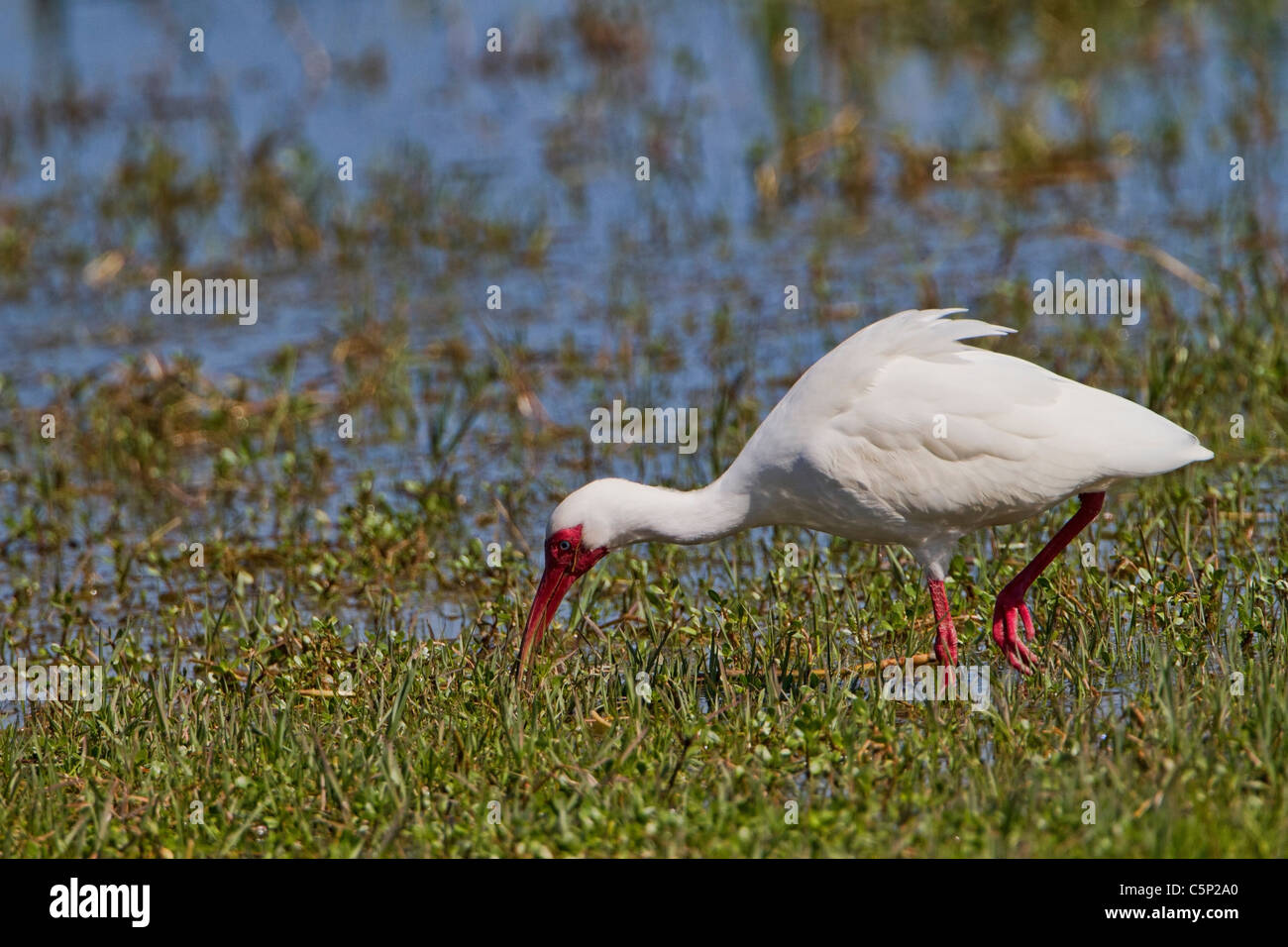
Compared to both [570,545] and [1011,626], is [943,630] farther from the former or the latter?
[570,545]

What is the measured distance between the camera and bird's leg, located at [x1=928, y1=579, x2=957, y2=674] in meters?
5.54

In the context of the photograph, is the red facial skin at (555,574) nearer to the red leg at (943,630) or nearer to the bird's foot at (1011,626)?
the red leg at (943,630)

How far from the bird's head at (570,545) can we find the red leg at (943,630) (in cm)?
99

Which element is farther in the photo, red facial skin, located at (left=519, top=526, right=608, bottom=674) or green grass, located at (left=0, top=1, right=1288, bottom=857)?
red facial skin, located at (left=519, top=526, right=608, bottom=674)

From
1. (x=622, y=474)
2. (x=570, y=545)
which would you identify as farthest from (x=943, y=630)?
(x=622, y=474)

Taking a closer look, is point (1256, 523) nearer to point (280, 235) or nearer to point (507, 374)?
point (507, 374)

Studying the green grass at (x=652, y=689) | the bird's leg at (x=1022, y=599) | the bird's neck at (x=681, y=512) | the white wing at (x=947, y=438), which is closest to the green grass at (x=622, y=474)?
the green grass at (x=652, y=689)

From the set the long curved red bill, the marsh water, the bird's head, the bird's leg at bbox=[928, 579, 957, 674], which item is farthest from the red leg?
the marsh water

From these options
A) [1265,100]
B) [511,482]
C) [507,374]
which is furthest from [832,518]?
[1265,100]

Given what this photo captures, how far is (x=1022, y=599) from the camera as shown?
19.1 ft

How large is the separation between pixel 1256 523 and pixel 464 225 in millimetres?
6264

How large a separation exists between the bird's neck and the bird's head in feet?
0.19

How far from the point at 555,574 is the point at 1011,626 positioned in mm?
1394

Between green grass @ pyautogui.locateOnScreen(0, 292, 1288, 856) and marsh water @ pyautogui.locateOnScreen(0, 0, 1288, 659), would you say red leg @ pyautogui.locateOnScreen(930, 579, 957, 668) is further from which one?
marsh water @ pyautogui.locateOnScreen(0, 0, 1288, 659)
